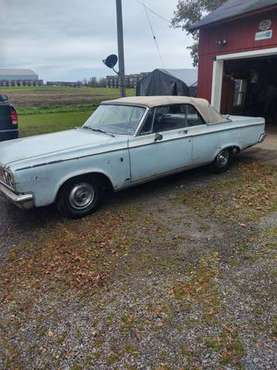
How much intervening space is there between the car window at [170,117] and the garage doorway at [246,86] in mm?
5937

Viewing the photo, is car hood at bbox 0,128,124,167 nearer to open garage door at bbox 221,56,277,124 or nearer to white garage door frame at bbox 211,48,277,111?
white garage door frame at bbox 211,48,277,111

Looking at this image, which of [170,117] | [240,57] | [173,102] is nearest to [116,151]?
[170,117]

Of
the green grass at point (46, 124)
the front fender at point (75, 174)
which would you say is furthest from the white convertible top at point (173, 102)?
the green grass at point (46, 124)

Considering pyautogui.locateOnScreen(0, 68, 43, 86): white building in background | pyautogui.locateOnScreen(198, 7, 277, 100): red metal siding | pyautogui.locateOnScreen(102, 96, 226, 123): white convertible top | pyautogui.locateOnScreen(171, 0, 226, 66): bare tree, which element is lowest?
pyautogui.locateOnScreen(0, 68, 43, 86): white building in background

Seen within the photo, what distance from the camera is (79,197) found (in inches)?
174

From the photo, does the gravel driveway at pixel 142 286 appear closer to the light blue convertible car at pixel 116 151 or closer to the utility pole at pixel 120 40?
the light blue convertible car at pixel 116 151

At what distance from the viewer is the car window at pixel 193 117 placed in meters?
5.56

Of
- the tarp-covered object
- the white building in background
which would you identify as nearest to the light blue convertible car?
the tarp-covered object

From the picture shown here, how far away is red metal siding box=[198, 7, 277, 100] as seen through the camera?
9164 millimetres

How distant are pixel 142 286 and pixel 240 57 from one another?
923 centimetres

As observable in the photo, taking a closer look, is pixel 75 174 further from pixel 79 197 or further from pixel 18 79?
pixel 18 79

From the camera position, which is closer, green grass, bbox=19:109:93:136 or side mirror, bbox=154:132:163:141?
side mirror, bbox=154:132:163:141

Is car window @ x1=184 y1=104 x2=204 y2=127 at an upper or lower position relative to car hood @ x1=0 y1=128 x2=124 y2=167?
upper

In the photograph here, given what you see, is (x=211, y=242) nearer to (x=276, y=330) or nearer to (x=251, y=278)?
(x=251, y=278)
